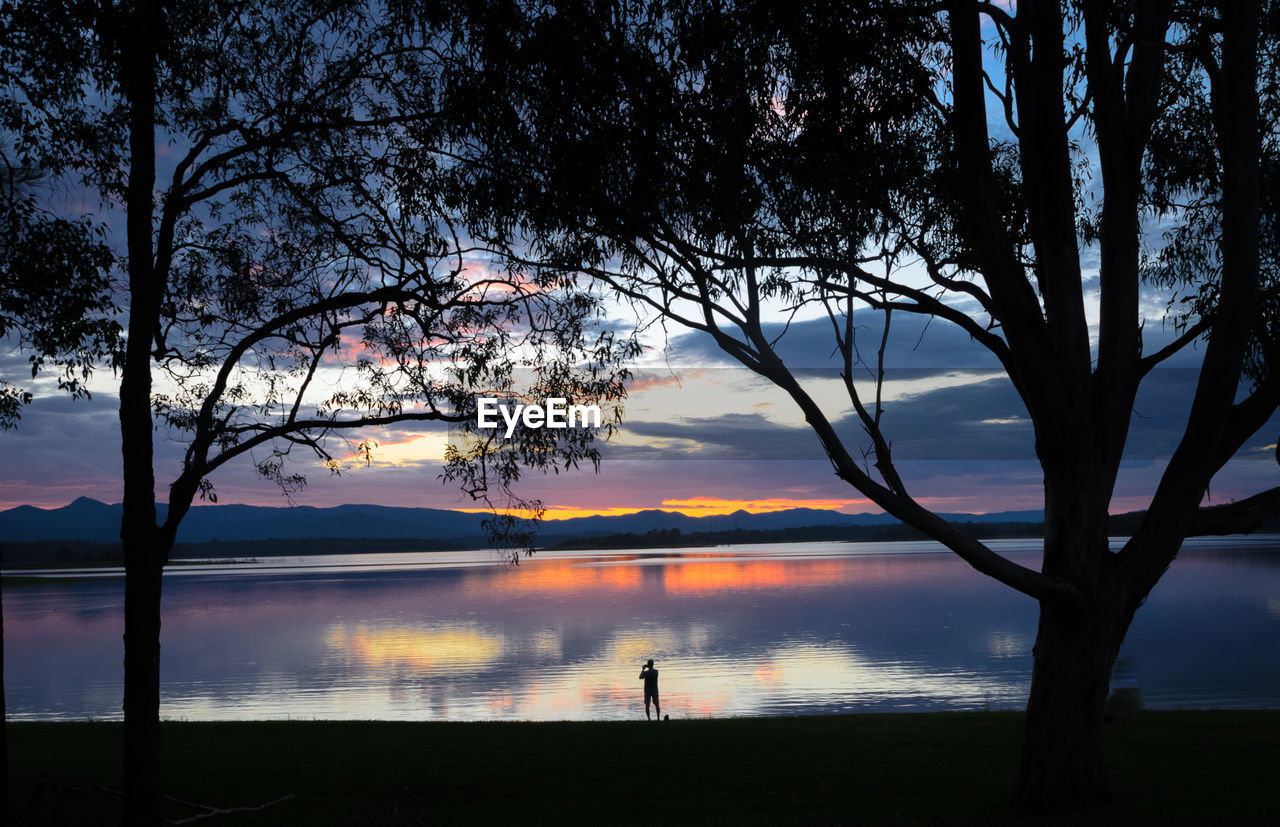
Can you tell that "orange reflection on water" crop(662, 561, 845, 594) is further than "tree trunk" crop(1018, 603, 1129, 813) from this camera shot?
Yes

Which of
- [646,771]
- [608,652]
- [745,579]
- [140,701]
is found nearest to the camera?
[140,701]

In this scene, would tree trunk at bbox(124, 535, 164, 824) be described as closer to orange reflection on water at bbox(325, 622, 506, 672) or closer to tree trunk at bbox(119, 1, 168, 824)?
tree trunk at bbox(119, 1, 168, 824)

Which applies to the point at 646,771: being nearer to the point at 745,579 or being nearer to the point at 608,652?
the point at 608,652

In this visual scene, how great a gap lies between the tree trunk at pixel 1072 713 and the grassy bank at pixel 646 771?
0.96 ft

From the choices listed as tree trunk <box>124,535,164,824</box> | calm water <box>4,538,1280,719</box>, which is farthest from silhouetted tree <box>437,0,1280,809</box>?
calm water <box>4,538,1280,719</box>

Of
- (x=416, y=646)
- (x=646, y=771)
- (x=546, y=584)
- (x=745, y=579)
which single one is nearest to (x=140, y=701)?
(x=646, y=771)

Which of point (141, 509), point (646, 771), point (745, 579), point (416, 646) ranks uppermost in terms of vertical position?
point (141, 509)

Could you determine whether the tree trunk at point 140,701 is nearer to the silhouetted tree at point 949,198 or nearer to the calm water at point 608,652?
the silhouetted tree at point 949,198

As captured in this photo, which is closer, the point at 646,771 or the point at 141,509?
the point at 141,509

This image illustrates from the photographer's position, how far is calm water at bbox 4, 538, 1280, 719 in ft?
92.5

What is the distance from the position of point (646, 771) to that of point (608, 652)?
2825 cm

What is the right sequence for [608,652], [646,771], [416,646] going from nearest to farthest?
[646,771] → [608,652] → [416,646]

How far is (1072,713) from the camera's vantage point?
906cm

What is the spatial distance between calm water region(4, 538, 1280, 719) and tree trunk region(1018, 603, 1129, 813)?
16.7 metres
